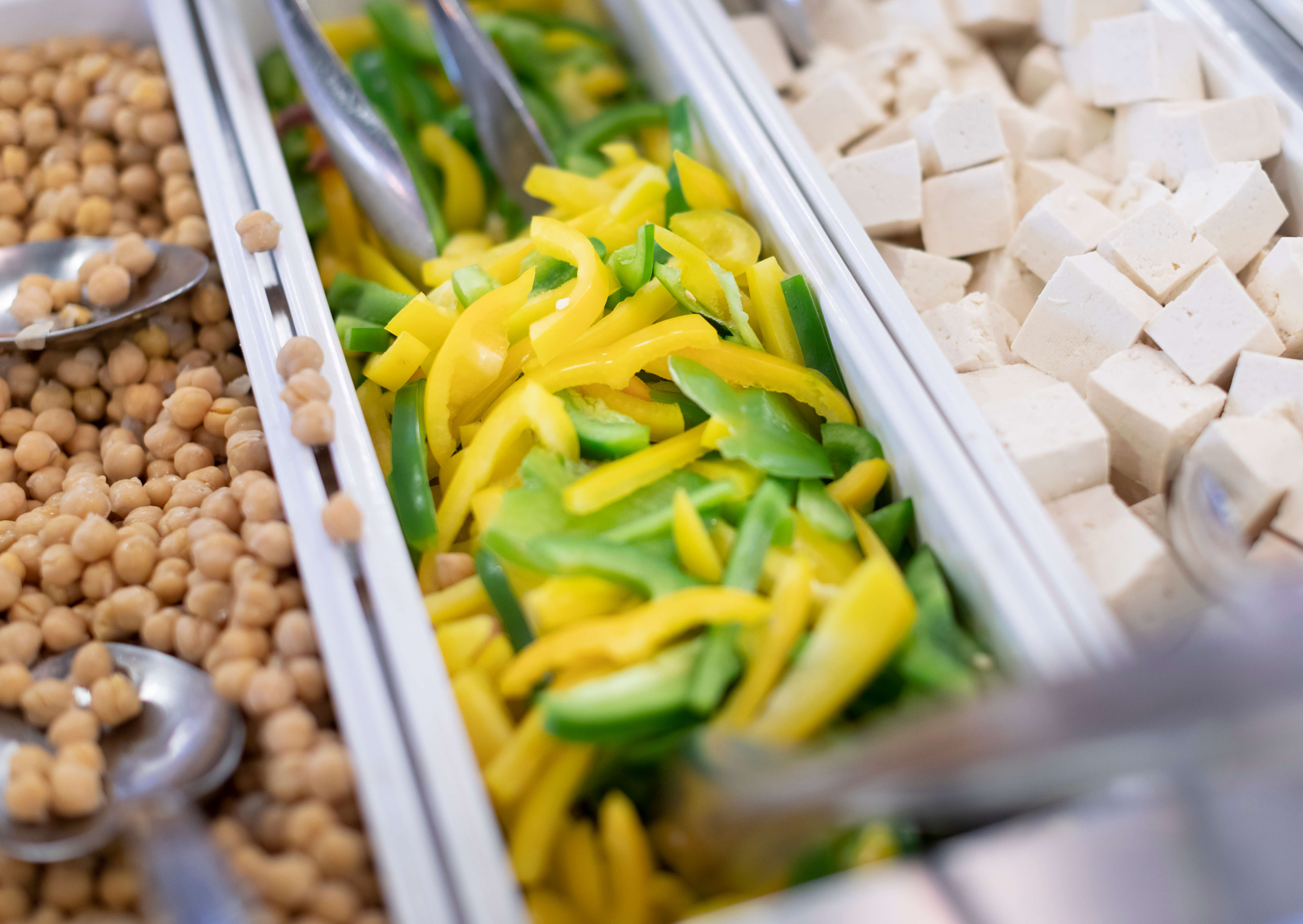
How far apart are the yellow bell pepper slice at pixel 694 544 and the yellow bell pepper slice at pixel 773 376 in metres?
0.33

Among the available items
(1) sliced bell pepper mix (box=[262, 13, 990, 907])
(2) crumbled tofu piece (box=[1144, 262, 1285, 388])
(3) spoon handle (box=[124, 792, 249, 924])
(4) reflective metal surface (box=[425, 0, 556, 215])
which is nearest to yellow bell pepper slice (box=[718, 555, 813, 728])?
(1) sliced bell pepper mix (box=[262, 13, 990, 907])

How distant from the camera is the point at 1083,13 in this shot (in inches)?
84.4

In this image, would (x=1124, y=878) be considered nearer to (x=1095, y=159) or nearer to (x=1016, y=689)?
Result: (x=1016, y=689)

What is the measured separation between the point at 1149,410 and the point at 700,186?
956 mm

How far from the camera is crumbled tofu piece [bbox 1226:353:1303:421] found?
149cm

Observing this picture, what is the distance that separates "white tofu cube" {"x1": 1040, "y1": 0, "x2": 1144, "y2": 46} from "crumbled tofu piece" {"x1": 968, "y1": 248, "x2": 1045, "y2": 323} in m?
0.74

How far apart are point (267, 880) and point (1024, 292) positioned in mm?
1746

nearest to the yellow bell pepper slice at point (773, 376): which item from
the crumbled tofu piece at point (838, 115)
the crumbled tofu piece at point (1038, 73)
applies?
the crumbled tofu piece at point (838, 115)

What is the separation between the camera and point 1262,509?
54.7 inches

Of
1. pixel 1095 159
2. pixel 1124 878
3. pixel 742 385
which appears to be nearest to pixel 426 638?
pixel 742 385

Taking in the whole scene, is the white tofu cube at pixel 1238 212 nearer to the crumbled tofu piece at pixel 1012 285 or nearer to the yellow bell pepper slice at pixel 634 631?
the crumbled tofu piece at pixel 1012 285

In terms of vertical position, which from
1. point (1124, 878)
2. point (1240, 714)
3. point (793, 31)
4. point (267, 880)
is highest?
point (793, 31)

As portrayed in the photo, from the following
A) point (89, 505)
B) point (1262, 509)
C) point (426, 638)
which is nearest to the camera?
point (426, 638)

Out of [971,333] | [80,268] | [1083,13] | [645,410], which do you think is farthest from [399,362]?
[1083,13]
